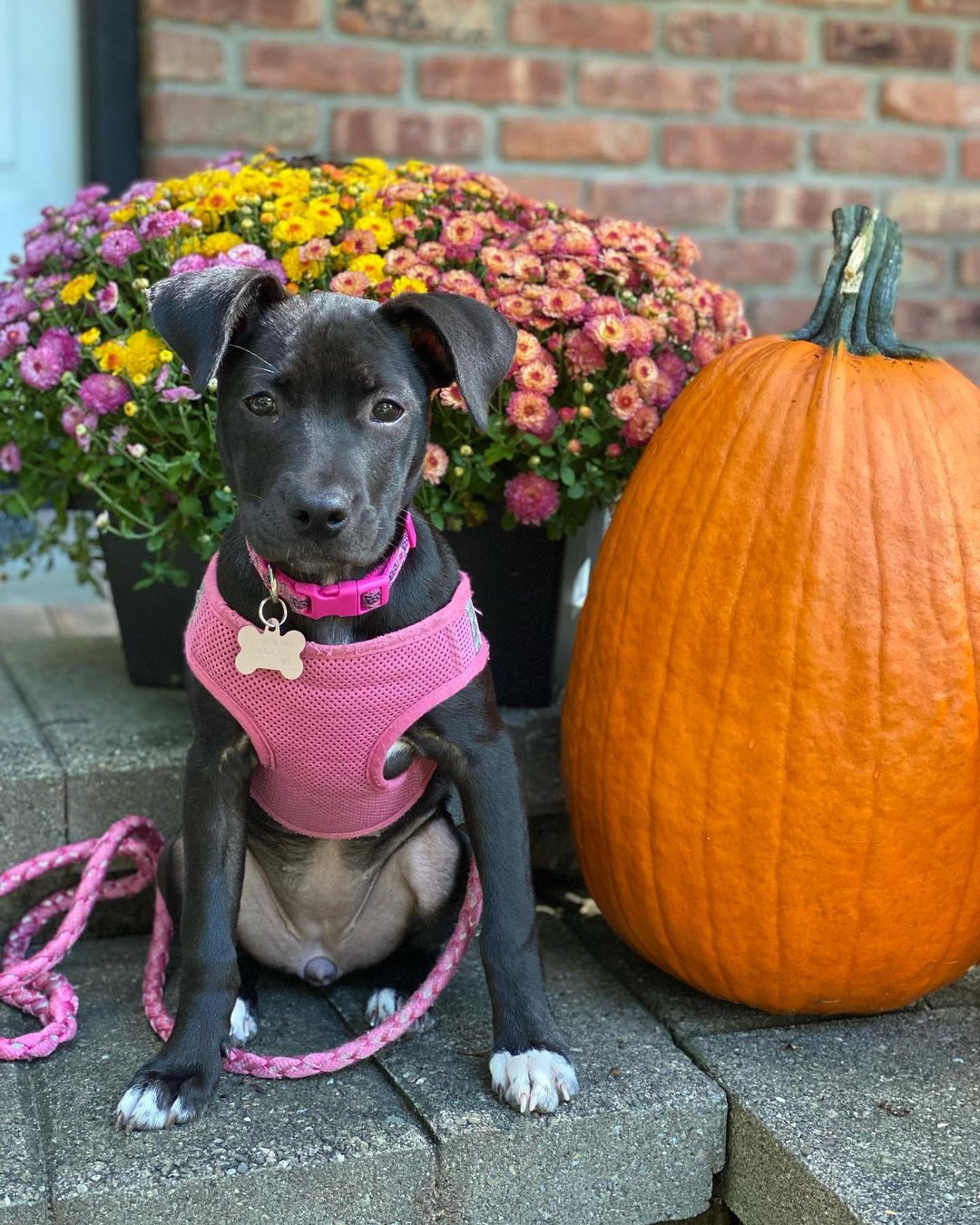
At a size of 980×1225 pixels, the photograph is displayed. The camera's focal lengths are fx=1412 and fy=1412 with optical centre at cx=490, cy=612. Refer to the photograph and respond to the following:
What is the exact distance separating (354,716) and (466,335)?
619 millimetres

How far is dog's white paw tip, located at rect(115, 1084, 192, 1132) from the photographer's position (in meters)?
2.06

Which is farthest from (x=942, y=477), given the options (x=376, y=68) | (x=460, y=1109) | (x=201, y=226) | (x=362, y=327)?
(x=376, y=68)

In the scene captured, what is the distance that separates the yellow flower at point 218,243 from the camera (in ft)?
9.18

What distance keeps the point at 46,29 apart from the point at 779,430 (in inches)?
122

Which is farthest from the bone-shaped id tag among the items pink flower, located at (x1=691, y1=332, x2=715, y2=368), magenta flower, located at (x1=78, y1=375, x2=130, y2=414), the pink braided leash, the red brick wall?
the red brick wall

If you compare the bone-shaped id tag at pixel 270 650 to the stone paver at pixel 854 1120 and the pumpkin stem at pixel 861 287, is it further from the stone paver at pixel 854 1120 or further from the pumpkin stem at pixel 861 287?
the pumpkin stem at pixel 861 287

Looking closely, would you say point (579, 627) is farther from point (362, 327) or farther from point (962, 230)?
point (962, 230)

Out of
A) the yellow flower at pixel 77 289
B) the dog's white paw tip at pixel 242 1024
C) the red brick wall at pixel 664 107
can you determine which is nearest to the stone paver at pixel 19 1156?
the dog's white paw tip at pixel 242 1024

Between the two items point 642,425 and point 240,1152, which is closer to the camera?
point 240,1152

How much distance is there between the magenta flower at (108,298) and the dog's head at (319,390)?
0.67 metres

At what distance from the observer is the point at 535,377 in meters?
2.68

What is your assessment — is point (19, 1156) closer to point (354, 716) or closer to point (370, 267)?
point (354, 716)

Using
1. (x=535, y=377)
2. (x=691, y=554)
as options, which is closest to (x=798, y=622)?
(x=691, y=554)

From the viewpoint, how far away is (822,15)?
4.68 meters
